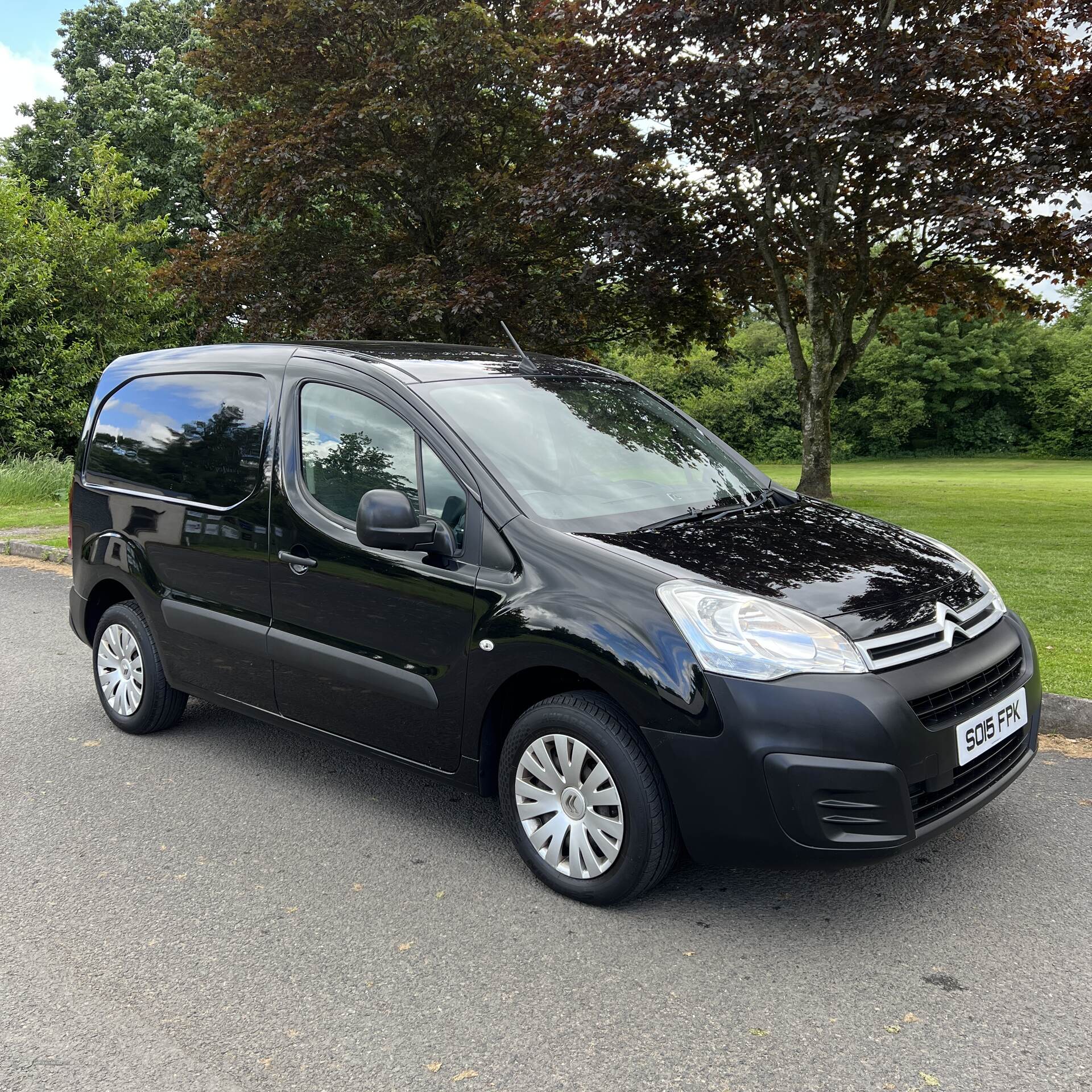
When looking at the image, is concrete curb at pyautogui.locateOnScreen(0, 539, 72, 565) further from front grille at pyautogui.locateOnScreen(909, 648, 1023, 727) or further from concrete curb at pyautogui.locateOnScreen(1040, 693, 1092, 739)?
front grille at pyautogui.locateOnScreen(909, 648, 1023, 727)

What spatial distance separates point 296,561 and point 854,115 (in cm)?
984

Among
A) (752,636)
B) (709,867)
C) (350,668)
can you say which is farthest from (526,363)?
(709,867)

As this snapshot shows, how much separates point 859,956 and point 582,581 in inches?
55.4

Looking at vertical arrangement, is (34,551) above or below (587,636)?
below

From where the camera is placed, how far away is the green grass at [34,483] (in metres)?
17.2

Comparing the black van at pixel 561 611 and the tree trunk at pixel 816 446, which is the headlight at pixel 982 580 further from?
the tree trunk at pixel 816 446

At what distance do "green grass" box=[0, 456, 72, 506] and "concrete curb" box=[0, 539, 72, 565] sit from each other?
509cm

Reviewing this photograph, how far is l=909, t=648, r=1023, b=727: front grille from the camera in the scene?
118 inches

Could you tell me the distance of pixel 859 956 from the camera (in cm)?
297

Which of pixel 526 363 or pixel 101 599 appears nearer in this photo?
pixel 526 363

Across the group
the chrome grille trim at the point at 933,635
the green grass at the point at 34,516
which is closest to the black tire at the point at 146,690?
the chrome grille trim at the point at 933,635

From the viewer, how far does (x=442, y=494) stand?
3.66 m

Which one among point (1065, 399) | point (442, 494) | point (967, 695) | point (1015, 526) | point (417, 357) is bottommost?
point (1015, 526)

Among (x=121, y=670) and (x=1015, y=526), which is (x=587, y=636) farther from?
(x=1015, y=526)
